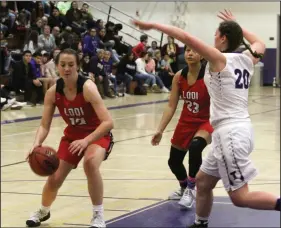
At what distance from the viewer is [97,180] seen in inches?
213

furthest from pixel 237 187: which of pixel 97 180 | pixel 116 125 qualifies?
pixel 116 125

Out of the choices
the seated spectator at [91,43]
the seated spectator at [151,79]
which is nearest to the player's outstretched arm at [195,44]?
the seated spectator at [91,43]

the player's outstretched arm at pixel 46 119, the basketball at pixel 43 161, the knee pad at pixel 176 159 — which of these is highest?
the player's outstretched arm at pixel 46 119

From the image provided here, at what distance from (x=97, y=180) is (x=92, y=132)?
0.42 m

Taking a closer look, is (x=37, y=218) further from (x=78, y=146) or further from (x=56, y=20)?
(x=56, y=20)

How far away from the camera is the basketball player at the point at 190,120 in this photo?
617 cm

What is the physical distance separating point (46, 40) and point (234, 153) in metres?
13.7

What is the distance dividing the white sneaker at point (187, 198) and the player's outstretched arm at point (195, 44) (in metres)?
2.05

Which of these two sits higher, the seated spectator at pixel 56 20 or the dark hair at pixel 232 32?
the seated spectator at pixel 56 20

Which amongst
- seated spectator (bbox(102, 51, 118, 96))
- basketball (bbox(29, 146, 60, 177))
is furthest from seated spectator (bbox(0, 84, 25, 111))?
basketball (bbox(29, 146, 60, 177))

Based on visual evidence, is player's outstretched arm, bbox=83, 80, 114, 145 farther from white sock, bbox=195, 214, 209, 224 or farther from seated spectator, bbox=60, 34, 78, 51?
seated spectator, bbox=60, 34, 78, 51

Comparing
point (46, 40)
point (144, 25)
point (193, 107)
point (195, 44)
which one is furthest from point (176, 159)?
point (46, 40)

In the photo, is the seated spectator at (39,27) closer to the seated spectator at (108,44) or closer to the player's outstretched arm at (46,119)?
the seated spectator at (108,44)

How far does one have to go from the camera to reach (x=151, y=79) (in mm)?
21578
